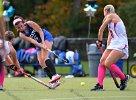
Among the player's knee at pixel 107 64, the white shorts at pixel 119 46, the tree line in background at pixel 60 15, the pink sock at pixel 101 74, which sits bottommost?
the tree line in background at pixel 60 15

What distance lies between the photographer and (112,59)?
14.8 meters

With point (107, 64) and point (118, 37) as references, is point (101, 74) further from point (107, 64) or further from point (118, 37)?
point (118, 37)

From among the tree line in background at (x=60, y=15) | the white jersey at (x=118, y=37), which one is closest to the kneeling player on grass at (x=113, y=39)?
the white jersey at (x=118, y=37)

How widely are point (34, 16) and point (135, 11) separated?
50.7 ft

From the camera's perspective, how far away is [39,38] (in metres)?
15.6

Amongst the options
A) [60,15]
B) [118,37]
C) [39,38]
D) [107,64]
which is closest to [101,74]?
[107,64]

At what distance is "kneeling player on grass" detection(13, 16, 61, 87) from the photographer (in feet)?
50.7

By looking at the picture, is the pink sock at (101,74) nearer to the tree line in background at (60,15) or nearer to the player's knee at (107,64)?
the player's knee at (107,64)

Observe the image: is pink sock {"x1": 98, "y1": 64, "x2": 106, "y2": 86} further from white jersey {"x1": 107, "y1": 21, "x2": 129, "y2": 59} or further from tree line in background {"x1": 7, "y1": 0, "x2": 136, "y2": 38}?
tree line in background {"x1": 7, "y1": 0, "x2": 136, "y2": 38}

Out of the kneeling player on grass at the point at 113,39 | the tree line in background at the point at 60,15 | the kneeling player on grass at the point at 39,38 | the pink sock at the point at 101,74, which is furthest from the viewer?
the tree line in background at the point at 60,15

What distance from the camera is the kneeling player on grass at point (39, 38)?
1546 cm

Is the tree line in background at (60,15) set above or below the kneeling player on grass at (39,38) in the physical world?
below

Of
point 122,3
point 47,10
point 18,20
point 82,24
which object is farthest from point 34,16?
point 18,20

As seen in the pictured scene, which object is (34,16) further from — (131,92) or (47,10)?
(131,92)
